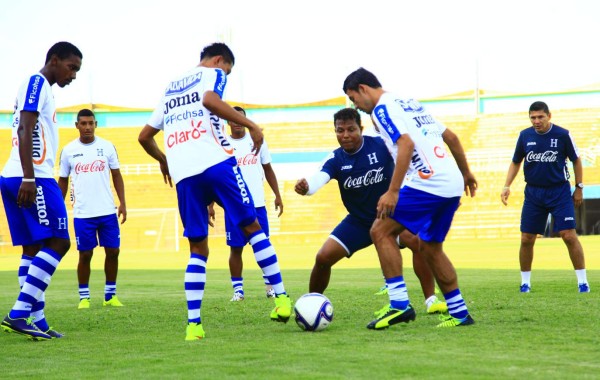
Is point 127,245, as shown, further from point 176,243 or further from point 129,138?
point 129,138

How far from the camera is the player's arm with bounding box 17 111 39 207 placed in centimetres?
716

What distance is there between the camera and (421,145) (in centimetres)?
718

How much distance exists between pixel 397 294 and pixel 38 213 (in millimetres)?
3170

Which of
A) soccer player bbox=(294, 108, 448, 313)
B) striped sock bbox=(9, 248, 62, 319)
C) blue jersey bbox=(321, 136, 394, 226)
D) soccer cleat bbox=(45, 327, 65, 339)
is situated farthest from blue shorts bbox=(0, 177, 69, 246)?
blue jersey bbox=(321, 136, 394, 226)

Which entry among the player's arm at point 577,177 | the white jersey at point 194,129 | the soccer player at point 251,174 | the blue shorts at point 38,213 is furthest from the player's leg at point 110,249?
the player's arm at point 577,177

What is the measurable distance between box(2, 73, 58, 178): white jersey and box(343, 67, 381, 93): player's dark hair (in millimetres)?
2632

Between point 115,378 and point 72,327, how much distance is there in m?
3.56

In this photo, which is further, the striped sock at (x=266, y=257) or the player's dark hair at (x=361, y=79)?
the striped sock at (x=266, y=257)

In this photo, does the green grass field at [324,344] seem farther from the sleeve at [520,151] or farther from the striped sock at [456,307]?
the sleeve at [520,151]

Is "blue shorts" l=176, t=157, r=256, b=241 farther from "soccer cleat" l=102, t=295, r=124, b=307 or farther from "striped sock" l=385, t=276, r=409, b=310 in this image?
"soccer cleat" l=102, t=295, r=124, b=307

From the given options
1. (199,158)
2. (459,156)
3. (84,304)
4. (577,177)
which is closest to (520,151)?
(577,177)

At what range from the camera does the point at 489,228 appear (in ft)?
150

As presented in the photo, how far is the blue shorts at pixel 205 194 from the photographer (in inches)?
276

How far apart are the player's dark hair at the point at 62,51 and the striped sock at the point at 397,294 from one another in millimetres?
3473
